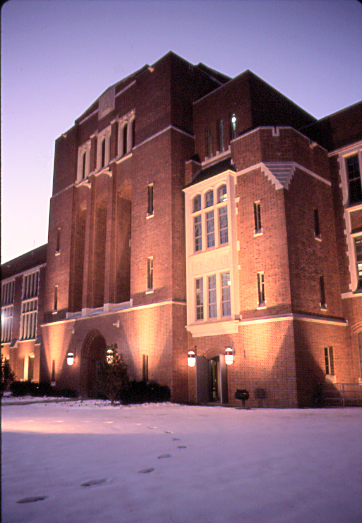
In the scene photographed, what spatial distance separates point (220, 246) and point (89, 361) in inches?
461

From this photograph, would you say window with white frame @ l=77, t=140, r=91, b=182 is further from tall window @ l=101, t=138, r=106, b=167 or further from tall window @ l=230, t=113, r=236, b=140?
tall window @ l=230, t=113, r=236, b=140

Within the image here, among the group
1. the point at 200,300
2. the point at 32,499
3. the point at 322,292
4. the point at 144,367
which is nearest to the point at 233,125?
the point at 200,300

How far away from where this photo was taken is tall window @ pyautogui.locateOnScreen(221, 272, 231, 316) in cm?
2006

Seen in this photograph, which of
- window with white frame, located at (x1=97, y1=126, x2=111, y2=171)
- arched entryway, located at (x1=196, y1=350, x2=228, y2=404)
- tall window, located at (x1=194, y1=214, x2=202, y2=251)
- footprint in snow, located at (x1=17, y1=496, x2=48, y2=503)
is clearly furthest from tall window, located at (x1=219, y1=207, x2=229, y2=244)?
footprint in snow, located at (x1=17, y1=496, x2=48, y2=503)

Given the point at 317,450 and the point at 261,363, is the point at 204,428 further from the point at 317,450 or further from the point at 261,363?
the point at 261,363

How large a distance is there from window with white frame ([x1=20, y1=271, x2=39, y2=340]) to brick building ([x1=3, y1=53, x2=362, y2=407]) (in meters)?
11.1

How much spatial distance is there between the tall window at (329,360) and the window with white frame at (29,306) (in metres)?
27.3

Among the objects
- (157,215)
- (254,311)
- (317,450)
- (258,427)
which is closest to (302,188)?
(254,311)

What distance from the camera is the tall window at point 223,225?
2070cm

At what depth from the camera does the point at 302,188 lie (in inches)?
783

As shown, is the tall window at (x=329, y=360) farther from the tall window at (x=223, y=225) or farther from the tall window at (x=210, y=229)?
the tall window at (x=210, y=229)

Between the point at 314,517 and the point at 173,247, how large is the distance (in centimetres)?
1808

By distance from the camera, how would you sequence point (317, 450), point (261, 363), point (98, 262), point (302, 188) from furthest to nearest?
point (98, 262), point (302, 188), point (261, 363), point (317, 450)

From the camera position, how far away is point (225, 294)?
20.3 meters
